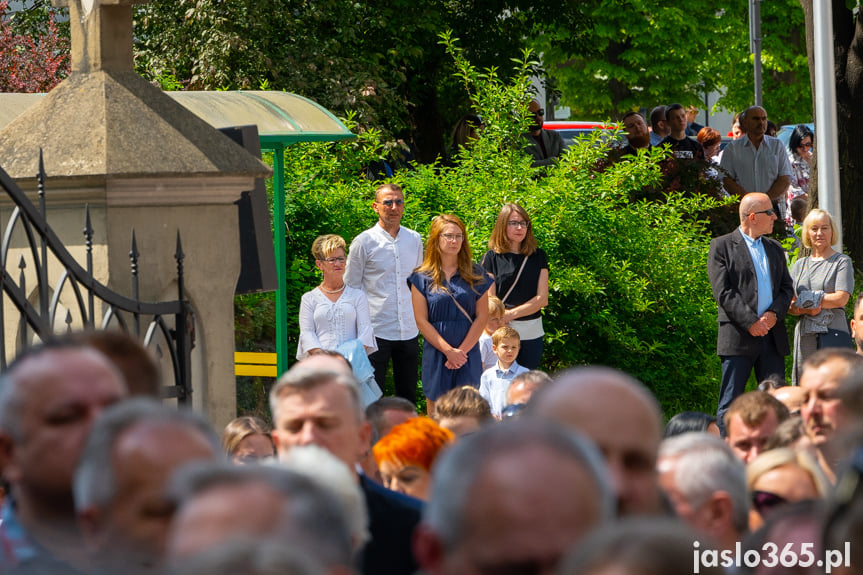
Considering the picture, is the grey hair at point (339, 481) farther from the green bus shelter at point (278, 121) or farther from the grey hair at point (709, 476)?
the green bus shelter at point (278, 121)

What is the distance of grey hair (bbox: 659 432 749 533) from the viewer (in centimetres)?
350

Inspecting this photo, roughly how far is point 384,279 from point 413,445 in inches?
209

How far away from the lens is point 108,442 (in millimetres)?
2408

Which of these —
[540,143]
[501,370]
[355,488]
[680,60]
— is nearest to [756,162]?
[540,143]

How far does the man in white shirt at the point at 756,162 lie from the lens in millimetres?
15203

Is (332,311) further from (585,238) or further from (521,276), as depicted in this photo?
(585,238)

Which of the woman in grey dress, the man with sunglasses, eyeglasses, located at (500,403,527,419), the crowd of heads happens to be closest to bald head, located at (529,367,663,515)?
the crowd of heads

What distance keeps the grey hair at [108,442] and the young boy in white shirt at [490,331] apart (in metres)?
7.42

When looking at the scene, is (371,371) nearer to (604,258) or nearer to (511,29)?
(604,258)

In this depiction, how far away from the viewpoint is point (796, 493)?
384 centimetres

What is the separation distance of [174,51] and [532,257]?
7.78m

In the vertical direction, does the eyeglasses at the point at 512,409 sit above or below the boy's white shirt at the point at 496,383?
above

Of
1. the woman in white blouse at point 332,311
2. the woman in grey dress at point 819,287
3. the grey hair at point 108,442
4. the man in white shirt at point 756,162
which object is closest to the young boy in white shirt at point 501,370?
the woman in white blouse at point 332,311

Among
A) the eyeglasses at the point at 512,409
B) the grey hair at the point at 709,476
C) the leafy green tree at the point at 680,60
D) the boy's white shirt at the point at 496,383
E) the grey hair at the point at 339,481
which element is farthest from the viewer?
the leafy green tree at the point at 680,60
